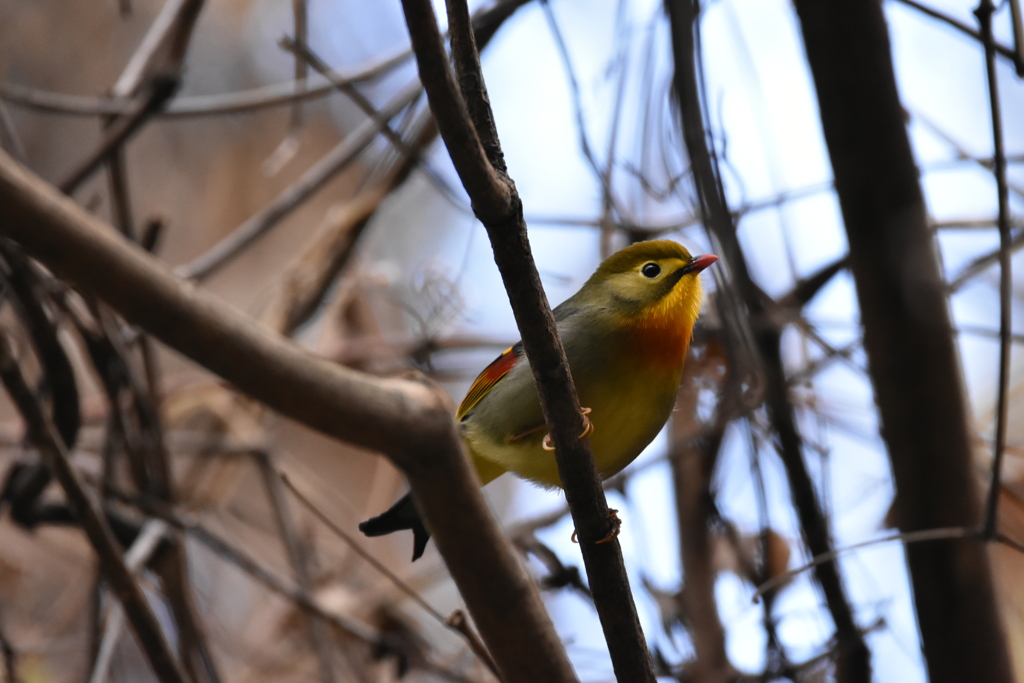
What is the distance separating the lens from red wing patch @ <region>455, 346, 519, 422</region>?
9.21 feet

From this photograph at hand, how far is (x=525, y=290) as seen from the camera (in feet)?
4.67

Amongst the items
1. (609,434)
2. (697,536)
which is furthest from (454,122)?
(697,536)

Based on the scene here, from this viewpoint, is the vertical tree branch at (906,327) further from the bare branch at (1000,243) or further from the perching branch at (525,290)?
the perching branch at (525,290)

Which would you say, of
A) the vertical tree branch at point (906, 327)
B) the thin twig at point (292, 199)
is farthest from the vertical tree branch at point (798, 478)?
the thin twig at point (292, 199)

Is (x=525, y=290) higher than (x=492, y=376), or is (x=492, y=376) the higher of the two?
(x=492, y=376)

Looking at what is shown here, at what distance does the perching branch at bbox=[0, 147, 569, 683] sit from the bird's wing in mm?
1275

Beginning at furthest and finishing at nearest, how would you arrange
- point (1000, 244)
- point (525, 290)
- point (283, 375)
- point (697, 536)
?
1. point (697, 536)
2. point (1000, 244)
3. point (525, 290)
4. point (283, 375)

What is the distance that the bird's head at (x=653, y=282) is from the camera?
2754mm

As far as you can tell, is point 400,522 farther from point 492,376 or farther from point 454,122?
point 454,122

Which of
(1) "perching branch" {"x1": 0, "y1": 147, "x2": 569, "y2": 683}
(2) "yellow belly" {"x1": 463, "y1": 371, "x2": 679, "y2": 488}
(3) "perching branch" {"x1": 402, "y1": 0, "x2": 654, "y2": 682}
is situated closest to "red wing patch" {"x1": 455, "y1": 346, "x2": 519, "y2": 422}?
(2) "yellow belly" {"x1": 463, "y1": 371, "x2": 679, "y2": 488}

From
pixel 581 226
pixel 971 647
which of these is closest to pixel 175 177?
pixel 581 226

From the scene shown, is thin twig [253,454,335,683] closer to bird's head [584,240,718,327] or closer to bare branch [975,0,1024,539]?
bird's head [584,240,718,327]

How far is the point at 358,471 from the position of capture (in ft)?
22.0

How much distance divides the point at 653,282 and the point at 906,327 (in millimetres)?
831
